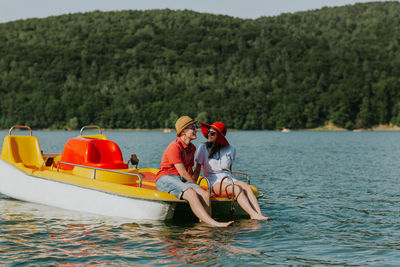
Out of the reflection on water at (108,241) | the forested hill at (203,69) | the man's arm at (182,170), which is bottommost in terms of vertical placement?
the reflection on water at (108,241)

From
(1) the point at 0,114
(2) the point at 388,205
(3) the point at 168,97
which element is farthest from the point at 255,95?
(2) the point at 388,205

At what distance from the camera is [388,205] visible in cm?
1241

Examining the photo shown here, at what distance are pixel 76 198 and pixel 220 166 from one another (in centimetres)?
291

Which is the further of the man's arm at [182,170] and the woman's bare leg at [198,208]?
the man's arm at [182,170]

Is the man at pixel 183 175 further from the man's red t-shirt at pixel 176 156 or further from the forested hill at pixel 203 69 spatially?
the forested hill at pixel 203 69

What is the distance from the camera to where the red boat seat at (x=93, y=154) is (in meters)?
10.6

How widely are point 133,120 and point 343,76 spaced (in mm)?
55729

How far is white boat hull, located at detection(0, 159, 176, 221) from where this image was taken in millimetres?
8875

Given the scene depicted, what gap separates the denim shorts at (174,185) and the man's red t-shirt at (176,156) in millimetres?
126

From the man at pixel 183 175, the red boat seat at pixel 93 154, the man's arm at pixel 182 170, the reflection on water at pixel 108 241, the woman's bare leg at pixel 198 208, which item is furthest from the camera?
the red boat seat at pixel 93 154

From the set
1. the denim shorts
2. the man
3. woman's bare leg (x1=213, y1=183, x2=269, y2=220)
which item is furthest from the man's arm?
woman's bare leg (x1=213, y1=183, x2=269, y2=220)

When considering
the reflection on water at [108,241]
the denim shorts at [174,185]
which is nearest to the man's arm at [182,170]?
the denim shorts at [174,185]

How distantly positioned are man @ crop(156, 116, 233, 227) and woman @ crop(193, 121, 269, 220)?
15.5 inches

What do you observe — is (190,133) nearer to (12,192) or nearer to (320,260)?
(320,260)
